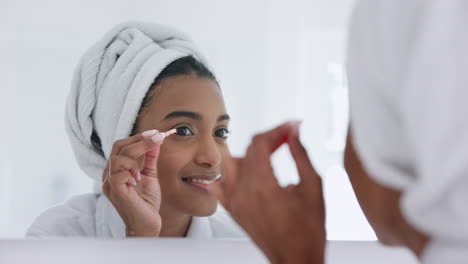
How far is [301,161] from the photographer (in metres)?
0.35

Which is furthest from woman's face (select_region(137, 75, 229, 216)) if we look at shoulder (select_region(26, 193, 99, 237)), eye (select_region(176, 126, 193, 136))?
shoulder (select_region(26, 193, 99, 237))

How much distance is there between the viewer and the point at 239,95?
86cm

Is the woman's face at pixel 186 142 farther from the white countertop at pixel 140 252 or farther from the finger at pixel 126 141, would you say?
the white countertop at pixel 140 252

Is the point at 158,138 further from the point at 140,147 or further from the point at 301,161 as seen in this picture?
the point at 301,161

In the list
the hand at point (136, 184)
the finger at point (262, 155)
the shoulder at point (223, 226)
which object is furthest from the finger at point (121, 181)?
the finger at point (262, 155)

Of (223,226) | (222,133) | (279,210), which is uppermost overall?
(279,210)

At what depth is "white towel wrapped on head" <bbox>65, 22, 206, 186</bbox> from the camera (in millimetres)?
746

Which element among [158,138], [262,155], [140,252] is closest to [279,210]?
[262,155]

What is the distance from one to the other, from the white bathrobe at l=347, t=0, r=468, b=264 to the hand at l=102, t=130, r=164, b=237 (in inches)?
18.8

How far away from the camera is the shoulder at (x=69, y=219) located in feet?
2.43

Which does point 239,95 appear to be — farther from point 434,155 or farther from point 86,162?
point 434,155

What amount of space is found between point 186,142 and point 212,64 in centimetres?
13

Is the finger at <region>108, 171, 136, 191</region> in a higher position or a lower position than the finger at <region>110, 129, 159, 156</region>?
lower

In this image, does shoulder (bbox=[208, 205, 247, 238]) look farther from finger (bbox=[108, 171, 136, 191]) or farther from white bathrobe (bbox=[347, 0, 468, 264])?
white bathrobe (bbox=[347, 0, 468, 264])
